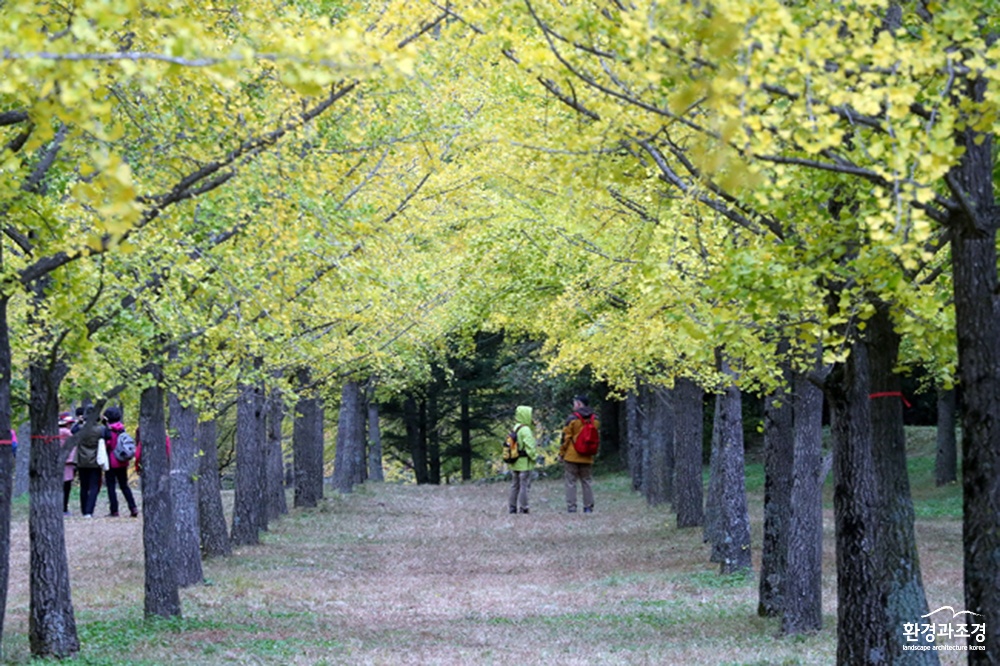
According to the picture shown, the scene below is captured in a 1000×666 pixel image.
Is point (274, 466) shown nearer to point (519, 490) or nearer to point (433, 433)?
point (519, 490)

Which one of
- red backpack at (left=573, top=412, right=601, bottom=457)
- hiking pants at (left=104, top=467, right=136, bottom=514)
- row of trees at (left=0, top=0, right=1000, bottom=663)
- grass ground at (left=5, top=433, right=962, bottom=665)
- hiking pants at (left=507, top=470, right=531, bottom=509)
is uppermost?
row of trees at (left=0, top=0, right=1000, bottom=663)

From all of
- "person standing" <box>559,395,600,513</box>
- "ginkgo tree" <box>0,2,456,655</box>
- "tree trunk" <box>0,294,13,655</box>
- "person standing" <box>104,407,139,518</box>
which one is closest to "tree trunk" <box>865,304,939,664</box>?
"ginkgo tree" <box>0,2,456,655</box>

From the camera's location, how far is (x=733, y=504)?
15.0 meters

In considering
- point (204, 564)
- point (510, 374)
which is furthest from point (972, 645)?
point (510, 374)

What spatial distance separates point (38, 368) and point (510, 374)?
91.3ft

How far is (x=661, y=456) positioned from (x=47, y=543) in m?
18.6

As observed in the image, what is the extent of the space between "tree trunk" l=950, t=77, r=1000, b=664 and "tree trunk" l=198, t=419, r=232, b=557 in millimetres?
12974

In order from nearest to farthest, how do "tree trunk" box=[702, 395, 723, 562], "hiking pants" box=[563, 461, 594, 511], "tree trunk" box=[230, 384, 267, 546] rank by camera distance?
1. "tree trunk" box=[702, 395, 723, 562]
2. "tree trunk" box=[230, 384, 267, 546]
3. "hiking pants" box=[563, 461, 594, 511]

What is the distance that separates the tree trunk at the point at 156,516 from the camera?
11531 mm

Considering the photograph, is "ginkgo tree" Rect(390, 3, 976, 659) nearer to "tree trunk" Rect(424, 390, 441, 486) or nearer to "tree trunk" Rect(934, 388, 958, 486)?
"tree trunk" Rect(934, 388, 958, 486)

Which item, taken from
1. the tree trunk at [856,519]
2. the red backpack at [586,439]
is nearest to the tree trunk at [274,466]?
the red backpack at [586,439]

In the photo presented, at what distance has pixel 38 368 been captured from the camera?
9734 millimetres

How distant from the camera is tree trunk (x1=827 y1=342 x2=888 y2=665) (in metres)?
7.98

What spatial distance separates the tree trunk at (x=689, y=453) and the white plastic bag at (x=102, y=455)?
10.4m
